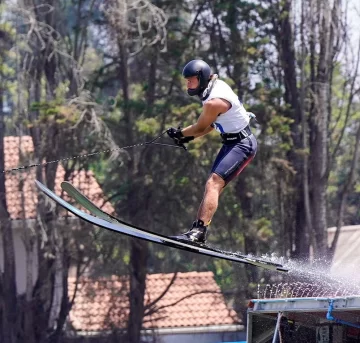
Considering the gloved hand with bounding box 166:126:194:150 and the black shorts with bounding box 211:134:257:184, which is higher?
the gloved hand with bounding box 166:126:194:150

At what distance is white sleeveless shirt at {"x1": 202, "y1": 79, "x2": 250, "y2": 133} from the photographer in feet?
26.6

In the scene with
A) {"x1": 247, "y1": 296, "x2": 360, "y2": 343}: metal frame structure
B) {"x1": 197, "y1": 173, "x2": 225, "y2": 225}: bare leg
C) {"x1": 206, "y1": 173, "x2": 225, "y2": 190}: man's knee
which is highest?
{"x1": 206, "y1": 173, "x2": 225, "y2": 190}: man's knee

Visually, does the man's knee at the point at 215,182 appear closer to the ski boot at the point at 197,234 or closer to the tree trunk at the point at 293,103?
the ski boot at the point at 197,234

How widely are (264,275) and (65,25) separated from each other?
21.6 feet

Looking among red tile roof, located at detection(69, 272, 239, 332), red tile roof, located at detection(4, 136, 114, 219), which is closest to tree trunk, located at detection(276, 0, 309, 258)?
red tile roof, located at detection(69, 272, 239, 332)

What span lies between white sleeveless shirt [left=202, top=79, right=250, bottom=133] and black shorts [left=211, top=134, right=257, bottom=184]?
15 cm

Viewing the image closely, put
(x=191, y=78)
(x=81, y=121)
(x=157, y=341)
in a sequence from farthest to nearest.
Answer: (x=157, y=341) → (x=81, y=121) → (x=191, y=78)

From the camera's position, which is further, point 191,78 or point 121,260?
point 121,260

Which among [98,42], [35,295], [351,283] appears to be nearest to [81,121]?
[98,42]

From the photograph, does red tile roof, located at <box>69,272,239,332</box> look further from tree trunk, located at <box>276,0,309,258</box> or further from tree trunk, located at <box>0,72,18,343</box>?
tree trunk, located at <box>276,0,309,258</box>

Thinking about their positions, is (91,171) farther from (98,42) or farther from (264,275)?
(264,275)

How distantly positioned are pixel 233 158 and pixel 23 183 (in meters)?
10.7

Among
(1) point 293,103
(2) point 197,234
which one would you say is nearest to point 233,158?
(2) point 197,234

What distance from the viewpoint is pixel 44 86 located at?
18.8 m
